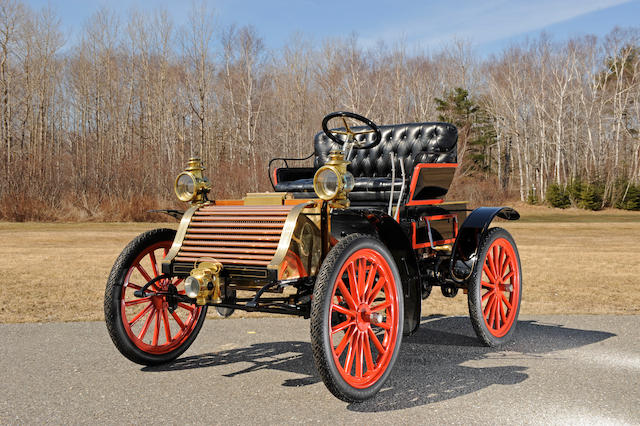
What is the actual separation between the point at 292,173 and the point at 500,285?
2363mm

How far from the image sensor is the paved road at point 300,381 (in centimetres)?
343

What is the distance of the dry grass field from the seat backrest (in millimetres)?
1713

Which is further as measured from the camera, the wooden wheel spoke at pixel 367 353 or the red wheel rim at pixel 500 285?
the red wheel rim at pixel 500 285

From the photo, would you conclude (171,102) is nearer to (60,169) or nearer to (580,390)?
(60,169)

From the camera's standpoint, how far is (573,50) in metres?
43.1

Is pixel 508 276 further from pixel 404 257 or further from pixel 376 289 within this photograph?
pixel 376 289

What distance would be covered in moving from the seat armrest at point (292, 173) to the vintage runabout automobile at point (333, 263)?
2.23 ft

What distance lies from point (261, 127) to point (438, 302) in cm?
4119

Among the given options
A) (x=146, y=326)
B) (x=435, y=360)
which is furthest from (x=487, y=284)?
(x=146, y=326)

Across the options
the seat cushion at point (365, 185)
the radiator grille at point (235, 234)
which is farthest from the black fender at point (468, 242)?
the radiator grille at point (235, 234)

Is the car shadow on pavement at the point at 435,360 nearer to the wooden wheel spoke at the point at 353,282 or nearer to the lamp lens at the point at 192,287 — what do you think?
the wooden wheel spoke at the point at 353,282

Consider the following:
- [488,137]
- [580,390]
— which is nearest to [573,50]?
[488,137]

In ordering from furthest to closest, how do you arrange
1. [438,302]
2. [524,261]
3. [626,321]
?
[524,261], [438,302], [626,321]

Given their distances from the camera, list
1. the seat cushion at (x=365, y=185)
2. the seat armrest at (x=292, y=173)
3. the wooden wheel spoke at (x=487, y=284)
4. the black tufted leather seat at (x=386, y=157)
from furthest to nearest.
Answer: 1. the seat armrest at (x=292, y=173)
2. the black tufted leather seat at (x=386, y=157)
3. the seat cushion at (x=365, y=185)
4. the wooden wheel spoke at (x=487, y=284)
